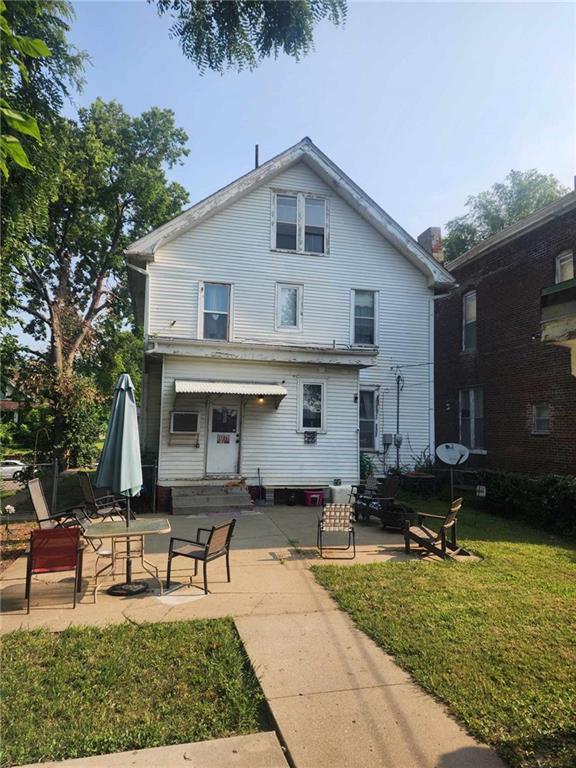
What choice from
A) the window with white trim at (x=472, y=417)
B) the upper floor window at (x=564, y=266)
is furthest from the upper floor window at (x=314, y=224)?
the window with white trim at (x=472, y=417)

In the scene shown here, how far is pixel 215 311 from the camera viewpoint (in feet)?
46.4

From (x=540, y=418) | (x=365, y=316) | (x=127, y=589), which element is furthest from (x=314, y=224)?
(x=127, y=589)

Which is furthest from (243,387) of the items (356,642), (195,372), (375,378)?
(356,642)

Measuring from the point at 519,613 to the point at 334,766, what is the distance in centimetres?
341

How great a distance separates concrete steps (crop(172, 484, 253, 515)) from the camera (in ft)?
37.3

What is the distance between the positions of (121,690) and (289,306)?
12290mm

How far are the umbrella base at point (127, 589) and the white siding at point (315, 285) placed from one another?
27.7 ft

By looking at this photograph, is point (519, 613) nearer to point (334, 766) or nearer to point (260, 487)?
point (334, 766)

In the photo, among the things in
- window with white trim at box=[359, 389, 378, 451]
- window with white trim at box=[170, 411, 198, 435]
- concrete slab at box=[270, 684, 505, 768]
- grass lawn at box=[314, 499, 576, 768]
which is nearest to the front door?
window with white trim at box=[170, 411, 198, 435]

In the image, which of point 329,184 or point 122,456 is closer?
point 122,456

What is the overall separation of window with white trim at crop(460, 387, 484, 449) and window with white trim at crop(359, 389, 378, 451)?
4.19m

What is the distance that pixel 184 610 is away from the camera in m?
5.41

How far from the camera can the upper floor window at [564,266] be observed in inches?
524

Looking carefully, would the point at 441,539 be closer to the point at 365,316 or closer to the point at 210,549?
the point at 210,549
